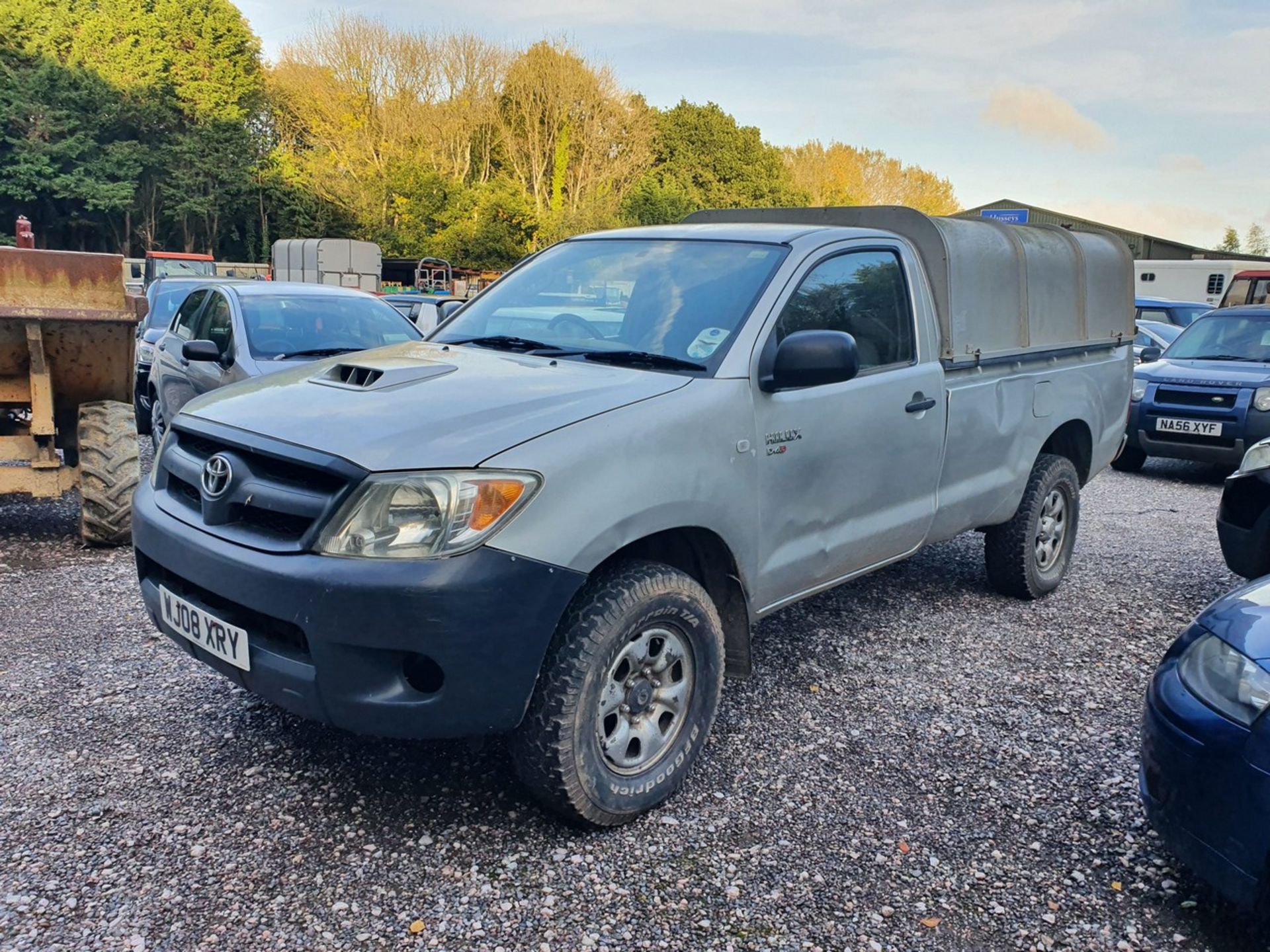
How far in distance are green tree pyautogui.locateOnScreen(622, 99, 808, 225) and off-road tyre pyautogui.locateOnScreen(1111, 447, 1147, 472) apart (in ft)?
144

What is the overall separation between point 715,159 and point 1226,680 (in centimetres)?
5746

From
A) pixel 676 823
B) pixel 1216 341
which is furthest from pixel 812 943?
pixel 1216 341

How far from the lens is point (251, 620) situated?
9.00 ft

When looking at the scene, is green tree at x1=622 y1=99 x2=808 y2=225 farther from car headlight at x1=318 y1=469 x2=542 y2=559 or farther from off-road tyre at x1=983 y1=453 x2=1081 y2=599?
car headlight at x1=318 y1=469 x2=542 y2=559

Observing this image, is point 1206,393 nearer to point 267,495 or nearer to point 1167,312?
point 1167,312

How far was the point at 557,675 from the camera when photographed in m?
2.65

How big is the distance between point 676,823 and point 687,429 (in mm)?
1226

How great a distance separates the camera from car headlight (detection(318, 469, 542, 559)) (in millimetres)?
2504

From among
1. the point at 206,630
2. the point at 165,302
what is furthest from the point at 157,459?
the point at 165,302

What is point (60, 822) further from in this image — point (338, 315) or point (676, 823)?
point (338, 315)

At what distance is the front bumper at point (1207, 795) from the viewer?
2.30 meters

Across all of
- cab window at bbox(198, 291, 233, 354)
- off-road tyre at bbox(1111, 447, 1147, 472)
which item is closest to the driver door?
cab window at bbox(198, 291, 233, 354)

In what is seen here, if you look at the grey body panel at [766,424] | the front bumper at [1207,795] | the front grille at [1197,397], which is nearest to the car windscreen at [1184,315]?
the front grille at [1197,397]

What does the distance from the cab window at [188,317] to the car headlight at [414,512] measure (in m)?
6.64
